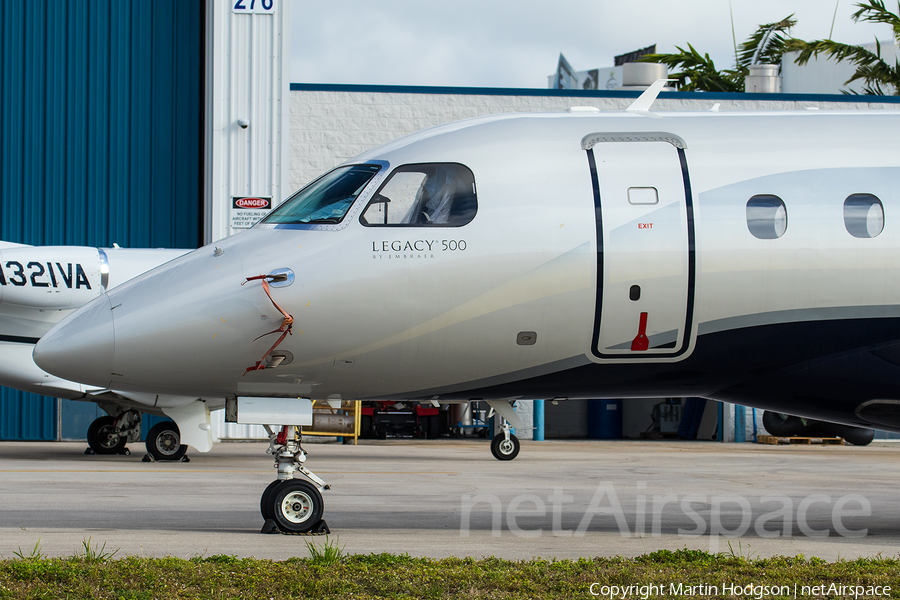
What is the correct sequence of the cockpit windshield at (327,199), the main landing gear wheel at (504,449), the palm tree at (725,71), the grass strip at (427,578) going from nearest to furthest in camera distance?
1. the grass strip at (427,578)
2. the cockpit windshield at (327,199)
3. the main landing gear wheel at (504,449)
4. the palm tree at (725,71)

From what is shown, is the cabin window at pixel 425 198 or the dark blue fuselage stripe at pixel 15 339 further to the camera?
the dark blue fuselage stripe at pixel 15 339

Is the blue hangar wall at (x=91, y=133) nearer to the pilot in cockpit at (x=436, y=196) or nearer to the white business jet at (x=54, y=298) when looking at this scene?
the white business jet at (x=54, y=298)

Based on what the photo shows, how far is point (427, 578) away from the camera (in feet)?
18.5

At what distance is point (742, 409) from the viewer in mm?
24688

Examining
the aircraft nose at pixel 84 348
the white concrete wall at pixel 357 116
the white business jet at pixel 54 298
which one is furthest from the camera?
the white concrete wall at pixel 357 116

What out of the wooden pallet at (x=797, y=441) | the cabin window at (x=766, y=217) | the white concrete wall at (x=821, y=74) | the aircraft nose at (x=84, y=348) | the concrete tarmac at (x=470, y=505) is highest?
the white concrete wall at (x=821, y=74)

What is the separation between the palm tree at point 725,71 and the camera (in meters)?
34.0

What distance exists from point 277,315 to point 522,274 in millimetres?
1865

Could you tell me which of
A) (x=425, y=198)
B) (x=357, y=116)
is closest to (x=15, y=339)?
(x=357, y=116)

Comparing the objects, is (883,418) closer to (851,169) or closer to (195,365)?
(851,169)

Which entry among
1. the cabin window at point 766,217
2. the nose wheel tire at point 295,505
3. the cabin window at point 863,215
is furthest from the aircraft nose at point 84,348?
the cabin window at point 863,215

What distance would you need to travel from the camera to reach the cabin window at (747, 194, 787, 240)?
287 inches

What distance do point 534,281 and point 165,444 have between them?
1074 centimetres

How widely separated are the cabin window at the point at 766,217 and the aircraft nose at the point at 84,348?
493cm
